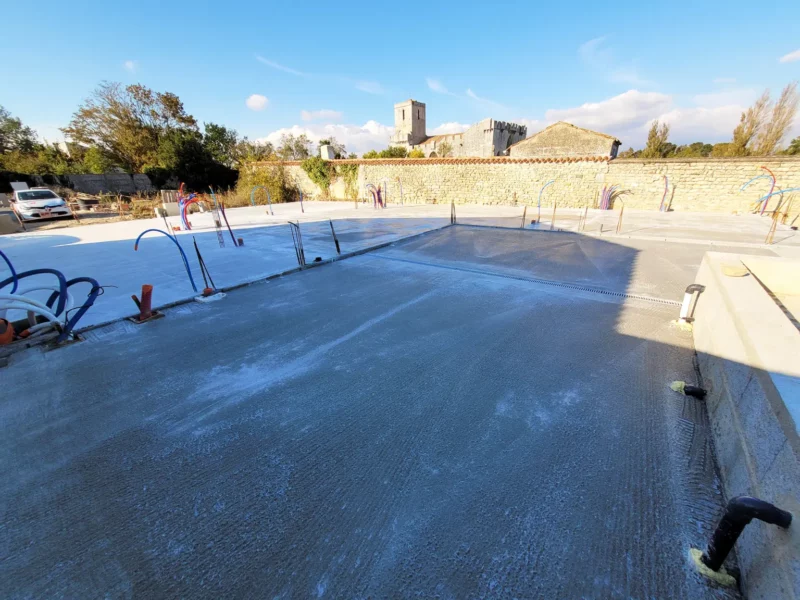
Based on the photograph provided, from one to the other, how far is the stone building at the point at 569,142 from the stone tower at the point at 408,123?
1955 centimetres

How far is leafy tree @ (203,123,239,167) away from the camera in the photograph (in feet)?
72.0

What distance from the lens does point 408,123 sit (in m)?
37.8

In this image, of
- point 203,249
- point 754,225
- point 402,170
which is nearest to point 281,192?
point 402,170

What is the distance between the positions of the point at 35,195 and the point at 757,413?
18.7m

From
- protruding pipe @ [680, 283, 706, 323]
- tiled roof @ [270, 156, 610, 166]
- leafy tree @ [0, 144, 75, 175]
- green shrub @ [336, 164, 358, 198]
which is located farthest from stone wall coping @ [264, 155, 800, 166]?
leafy tree @ [0, 144, 75, 175]

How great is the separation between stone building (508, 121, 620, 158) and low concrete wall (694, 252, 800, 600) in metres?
17.5

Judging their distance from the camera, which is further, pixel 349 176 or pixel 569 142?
pixel 569 142

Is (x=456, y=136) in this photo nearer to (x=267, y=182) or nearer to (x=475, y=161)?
(x=475, y=161)

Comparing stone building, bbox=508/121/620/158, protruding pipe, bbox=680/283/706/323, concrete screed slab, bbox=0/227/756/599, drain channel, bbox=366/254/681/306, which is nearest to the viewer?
concrete screed slab, bbox=0/227/756/599

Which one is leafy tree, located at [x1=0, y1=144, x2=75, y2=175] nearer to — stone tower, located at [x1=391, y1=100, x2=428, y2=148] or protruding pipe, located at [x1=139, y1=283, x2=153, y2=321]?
protruding pipe, located at [x1=139, y1=283, x2=153, y2=321]

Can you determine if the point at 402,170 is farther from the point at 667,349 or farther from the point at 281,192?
the point at 667,349

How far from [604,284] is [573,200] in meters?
10.3

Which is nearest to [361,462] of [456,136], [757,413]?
[757,413]

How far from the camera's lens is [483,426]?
1.92 metres
